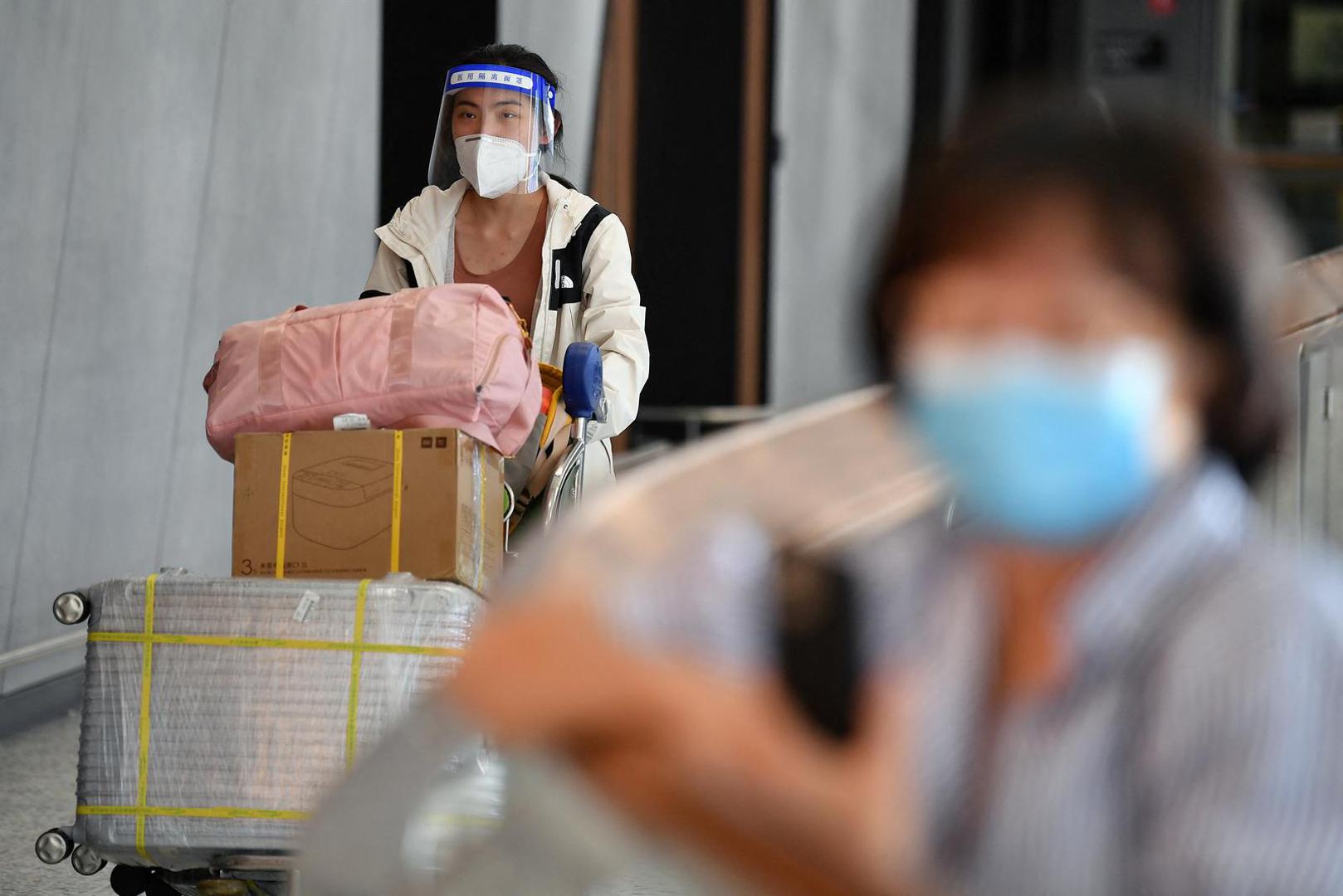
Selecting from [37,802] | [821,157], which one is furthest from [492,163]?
[821,157]

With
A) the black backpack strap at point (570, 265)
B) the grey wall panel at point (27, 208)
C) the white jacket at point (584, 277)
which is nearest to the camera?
the white jacket at point (584, 277)

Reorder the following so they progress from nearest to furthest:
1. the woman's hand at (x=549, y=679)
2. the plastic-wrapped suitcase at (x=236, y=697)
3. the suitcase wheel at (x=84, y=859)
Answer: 1. the woman's hand at (x=549, y=679)
2. the plastic-wrapped suitcase at (x=236, y=697)
3. the suitcase wheel at (x=84, y=859)

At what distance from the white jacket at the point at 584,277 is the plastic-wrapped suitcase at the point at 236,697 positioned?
709 millimetres

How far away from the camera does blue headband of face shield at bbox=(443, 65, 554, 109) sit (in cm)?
326

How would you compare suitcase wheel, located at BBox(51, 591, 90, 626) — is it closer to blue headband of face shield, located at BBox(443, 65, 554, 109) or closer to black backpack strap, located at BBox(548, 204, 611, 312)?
black backpack strap, located at BBox(548, 204, 611, 312)

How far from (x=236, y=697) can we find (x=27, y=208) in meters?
2.25

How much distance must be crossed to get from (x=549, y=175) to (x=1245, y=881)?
2802 millimetres

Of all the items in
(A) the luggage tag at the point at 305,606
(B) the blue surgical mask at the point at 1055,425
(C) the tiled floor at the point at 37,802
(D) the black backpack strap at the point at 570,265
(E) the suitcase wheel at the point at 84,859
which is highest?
(D) the black backpack strap at the point at 570,265

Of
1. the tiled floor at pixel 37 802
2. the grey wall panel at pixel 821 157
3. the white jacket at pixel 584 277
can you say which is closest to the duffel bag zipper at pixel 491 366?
the white jacket at pixel 584 277

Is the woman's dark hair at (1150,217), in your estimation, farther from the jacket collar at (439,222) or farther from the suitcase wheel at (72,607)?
the jacket collar at (439,222)

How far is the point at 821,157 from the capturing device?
1170 cm

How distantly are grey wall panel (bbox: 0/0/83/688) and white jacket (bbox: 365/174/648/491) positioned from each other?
53.7 inches

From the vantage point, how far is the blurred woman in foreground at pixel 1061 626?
2.48ft

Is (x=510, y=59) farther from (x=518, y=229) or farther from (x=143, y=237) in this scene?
(x=143, y=237)
